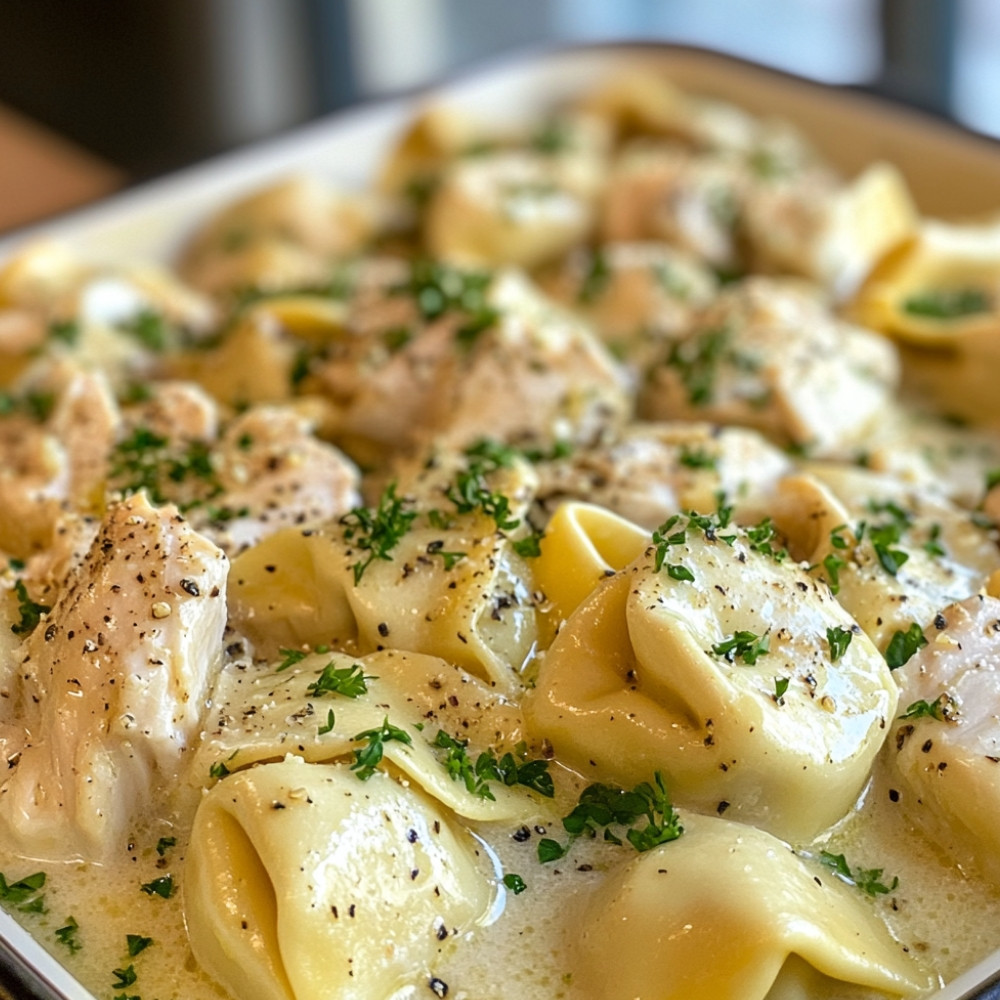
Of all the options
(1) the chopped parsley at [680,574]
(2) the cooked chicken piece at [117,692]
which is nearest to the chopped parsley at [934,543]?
(1) the chopped parsley at [680,574]

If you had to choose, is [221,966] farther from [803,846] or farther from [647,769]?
[803,846]

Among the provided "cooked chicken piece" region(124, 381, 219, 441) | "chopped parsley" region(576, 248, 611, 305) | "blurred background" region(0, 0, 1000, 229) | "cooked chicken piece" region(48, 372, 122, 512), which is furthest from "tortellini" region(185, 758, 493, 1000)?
"blurred background" region(0, 0, 1000, 229)

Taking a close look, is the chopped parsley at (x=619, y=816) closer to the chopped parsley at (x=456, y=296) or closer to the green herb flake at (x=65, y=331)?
the chopped parsley at (x=456, y=296)

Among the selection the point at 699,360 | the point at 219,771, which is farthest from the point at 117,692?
the point at 699,360

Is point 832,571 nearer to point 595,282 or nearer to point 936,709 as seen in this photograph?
point 936,709

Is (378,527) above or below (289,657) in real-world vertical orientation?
above

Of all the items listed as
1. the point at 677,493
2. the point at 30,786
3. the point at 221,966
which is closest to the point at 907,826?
the point at 677,493
